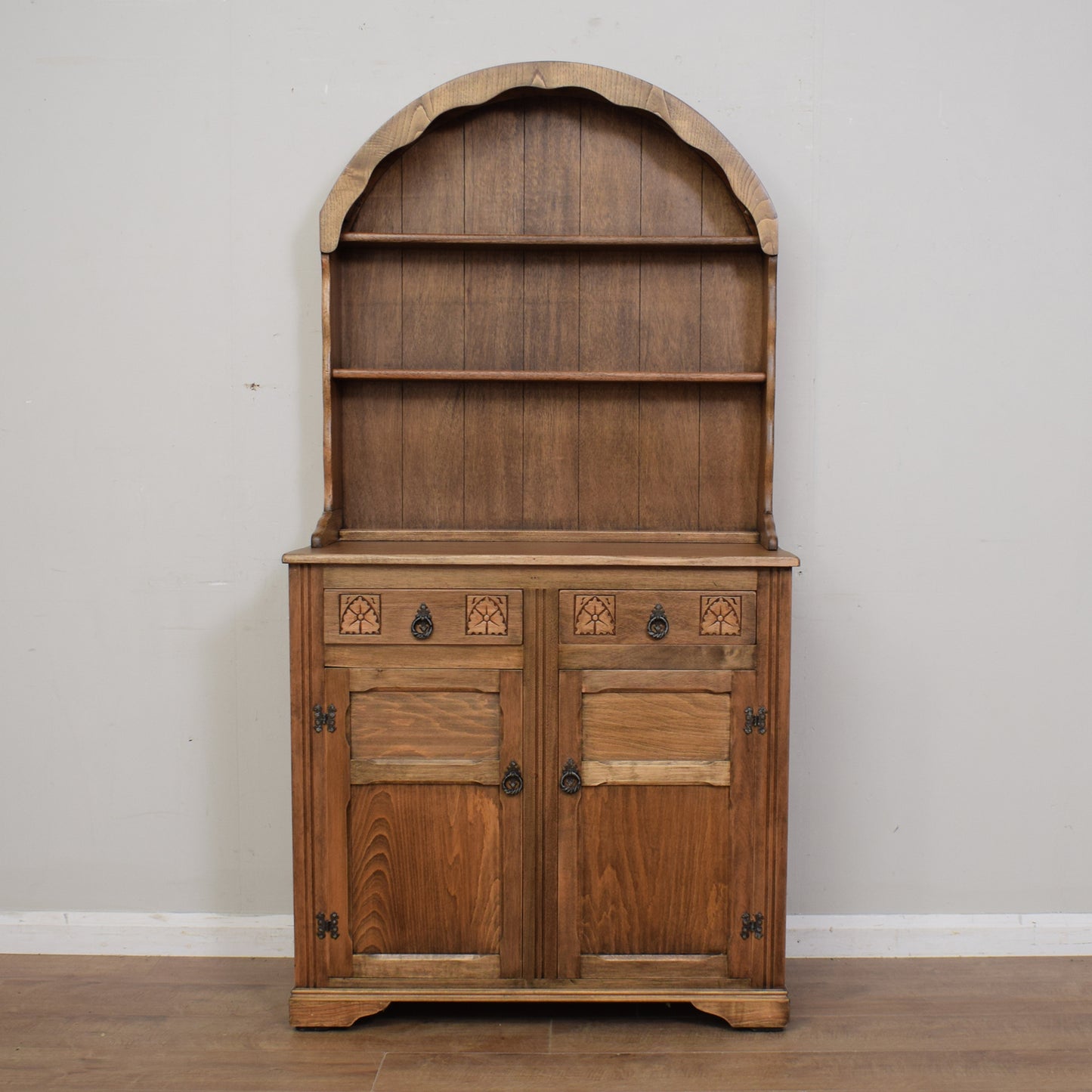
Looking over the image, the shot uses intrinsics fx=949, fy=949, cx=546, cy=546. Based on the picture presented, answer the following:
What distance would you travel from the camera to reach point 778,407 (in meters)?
2.67

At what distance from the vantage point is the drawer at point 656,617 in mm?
2236

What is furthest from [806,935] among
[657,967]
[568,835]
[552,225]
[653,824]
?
[552,225]

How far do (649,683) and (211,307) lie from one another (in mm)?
1609

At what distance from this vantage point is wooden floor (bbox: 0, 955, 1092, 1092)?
212 centimetres

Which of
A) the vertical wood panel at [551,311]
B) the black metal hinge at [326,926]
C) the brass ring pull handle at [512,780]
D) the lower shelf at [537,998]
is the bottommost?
the lower shelf at [537,998]

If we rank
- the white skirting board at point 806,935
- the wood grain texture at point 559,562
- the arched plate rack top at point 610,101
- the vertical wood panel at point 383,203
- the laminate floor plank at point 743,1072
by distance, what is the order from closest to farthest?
1. the laminate floor plank at point 743,1072
2. the wood grain texture at point 559,562
3. the arched plate rack top at point 610,101
4. the vertical wood panel at point 383,203
5. the white skirting board at point 806,935

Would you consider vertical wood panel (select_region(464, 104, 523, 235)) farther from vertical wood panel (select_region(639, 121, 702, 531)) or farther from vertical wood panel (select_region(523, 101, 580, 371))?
vertical wood panel (select_region(639, 121, 702, 531))

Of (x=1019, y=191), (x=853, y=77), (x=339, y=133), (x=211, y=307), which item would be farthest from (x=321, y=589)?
(x=1019, y=191)

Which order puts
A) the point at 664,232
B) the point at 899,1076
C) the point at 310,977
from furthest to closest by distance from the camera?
1. the point at 664,232
2. the point at 310,977
3. the point at 899,1076

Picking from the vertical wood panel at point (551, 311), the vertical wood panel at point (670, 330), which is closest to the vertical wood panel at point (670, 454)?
the vertical wood panel at point (670, 330)

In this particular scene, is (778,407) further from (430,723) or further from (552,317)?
(430,723)

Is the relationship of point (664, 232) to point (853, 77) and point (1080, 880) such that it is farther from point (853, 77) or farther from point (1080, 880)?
point (1080, 880)

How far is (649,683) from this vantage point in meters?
2.26

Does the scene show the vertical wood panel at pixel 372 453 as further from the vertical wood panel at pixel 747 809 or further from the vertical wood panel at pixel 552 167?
the vertical wood panel at pixel 747 809
